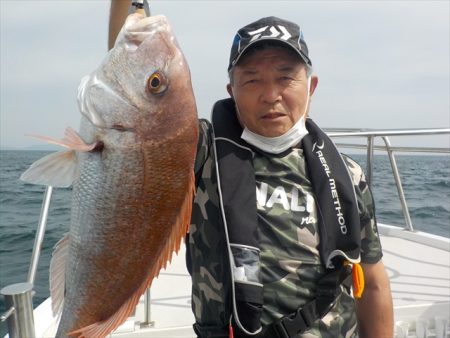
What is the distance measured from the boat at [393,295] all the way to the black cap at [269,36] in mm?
1634

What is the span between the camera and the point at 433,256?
4.84 meters

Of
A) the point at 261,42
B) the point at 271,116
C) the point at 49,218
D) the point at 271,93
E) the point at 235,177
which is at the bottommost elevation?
the point at 49,218

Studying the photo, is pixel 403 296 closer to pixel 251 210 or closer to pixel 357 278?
pixel 357 278

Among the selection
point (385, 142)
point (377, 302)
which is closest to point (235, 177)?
point (377, 302)

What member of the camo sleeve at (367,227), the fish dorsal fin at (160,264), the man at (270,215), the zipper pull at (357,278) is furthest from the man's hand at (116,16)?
the zipper pull at (357,278)

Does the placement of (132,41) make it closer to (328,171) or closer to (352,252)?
(328,171)

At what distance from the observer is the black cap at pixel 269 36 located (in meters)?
1.90

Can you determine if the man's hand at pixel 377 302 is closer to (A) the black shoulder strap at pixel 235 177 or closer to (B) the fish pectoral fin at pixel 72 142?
(A) the black shoulder strap at pixel 235 177

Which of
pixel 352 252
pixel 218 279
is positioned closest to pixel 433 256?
pixel 352 252

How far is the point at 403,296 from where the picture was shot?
3.72 meters

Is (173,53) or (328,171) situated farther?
(328,171)

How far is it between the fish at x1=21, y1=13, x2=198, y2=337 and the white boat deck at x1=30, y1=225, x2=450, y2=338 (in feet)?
5.44

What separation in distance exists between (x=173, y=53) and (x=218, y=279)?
3.21ft

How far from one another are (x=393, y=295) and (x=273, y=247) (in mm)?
2374
